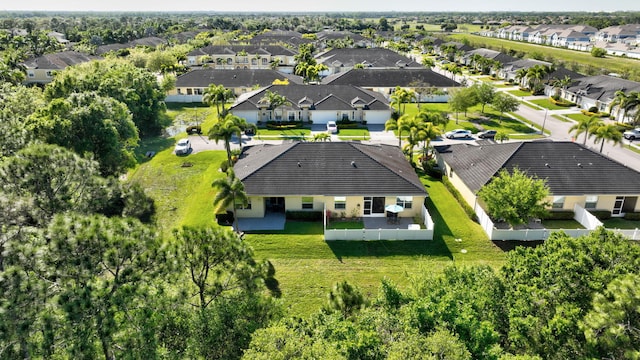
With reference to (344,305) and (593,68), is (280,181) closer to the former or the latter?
(344,305)

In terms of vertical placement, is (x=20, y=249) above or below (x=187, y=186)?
above

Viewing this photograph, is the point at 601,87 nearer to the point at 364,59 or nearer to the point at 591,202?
the point at 591,202

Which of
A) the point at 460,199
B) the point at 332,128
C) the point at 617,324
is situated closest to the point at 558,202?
the point at 460,199

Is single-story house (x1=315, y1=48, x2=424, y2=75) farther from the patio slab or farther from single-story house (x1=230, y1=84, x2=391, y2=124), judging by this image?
the patio slab

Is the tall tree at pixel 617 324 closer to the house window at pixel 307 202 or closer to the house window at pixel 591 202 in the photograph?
the house window at pixel 307 202

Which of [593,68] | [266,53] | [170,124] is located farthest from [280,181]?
[593,68]
